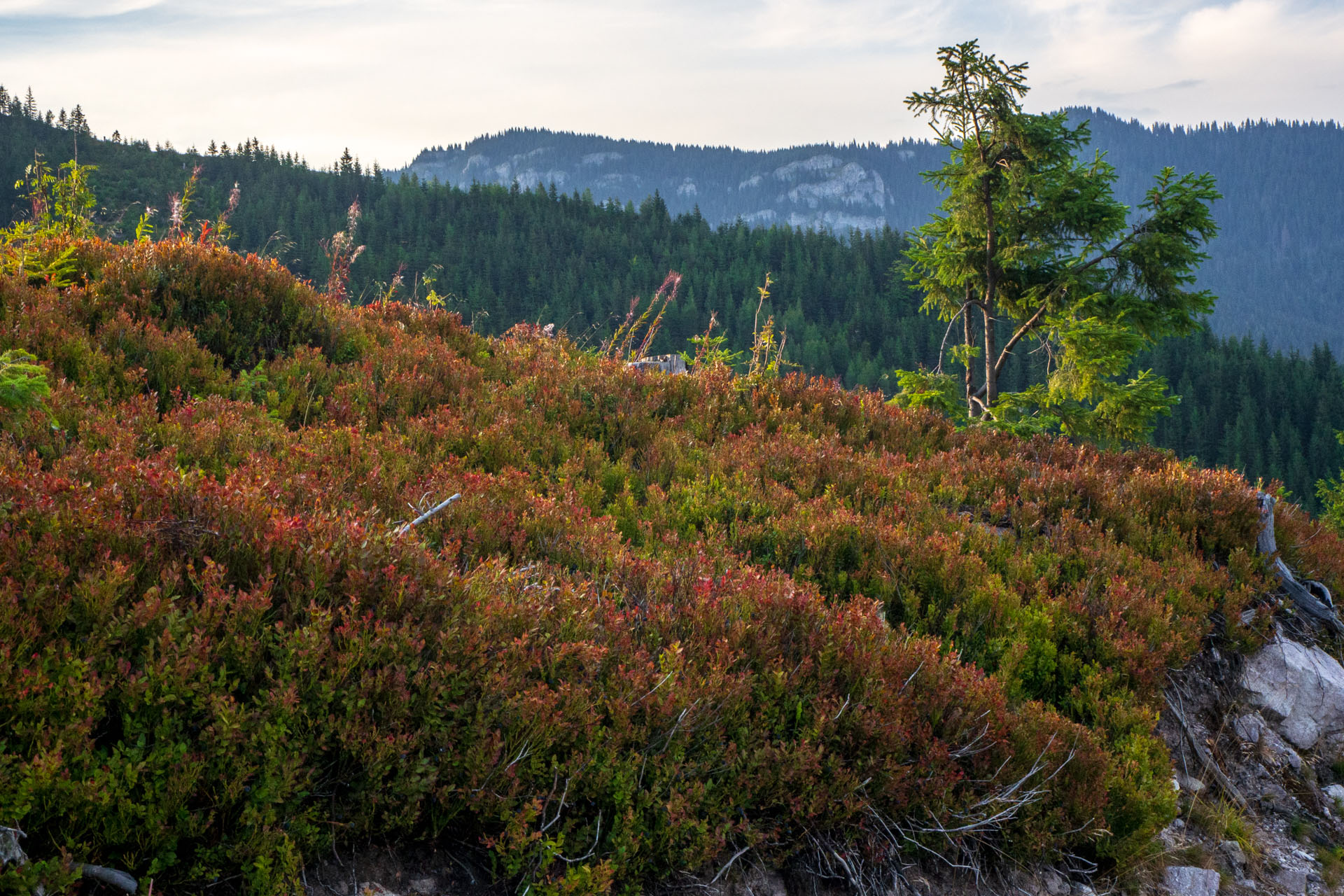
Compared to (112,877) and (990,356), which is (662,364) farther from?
(990,356)

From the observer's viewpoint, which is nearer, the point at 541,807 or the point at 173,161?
the point at 541,807

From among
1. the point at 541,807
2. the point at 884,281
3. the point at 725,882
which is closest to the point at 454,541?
the point at 541,807

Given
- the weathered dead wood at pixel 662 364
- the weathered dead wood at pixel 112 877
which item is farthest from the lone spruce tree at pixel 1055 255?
the weathered dead wood at pixel 112 877

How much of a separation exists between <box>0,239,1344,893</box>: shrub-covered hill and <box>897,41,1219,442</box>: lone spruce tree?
909cm

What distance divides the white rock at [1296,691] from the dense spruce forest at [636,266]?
109m

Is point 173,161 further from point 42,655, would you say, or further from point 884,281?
point 42,655

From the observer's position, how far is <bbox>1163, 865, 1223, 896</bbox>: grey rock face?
3.50 meters

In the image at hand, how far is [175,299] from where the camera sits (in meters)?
6.28

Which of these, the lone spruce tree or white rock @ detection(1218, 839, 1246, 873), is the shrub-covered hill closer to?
white rock @ detection(1218, 839, 1246, 873)

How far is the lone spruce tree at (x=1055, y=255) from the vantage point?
14.8 m

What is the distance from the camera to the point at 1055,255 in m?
16.6

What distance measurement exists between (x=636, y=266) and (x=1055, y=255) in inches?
5456

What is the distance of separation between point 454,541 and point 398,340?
161 inches

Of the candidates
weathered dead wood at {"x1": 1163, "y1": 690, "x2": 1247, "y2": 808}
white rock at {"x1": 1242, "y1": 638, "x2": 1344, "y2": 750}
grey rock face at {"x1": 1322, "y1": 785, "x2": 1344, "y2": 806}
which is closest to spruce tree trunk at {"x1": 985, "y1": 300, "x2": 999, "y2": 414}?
white rock at {"x1": 1242, "y1": 638, "x2": 1344, "y2": 750}
